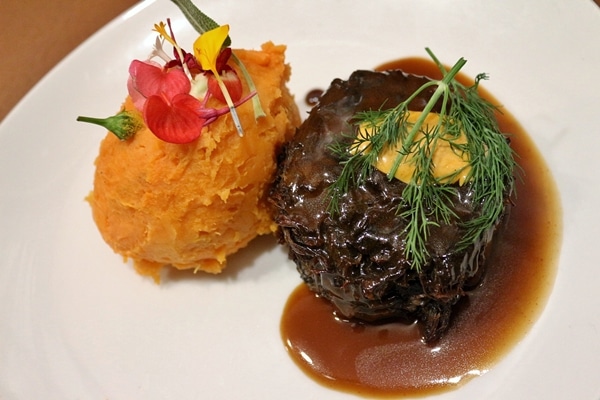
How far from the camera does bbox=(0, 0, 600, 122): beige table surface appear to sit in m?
4.34

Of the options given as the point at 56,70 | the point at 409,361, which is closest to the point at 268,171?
the point at 409,361

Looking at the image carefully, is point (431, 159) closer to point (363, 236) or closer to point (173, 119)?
point (363, 236)

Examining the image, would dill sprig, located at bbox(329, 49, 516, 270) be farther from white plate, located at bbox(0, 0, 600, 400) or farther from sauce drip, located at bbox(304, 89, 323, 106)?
sauce drip, located at bbox(304, 89, 323, 106)

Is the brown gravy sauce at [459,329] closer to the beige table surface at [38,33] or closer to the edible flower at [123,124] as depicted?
the edible flower at [123,124]

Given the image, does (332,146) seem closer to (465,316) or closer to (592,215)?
(465,316)

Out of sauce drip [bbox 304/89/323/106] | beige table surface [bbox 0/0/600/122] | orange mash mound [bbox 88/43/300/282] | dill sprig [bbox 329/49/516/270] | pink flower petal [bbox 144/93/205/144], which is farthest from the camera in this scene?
beige table surface [bbox 0/0/600/122]

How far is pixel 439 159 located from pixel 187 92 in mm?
1319

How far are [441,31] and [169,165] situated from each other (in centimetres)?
213

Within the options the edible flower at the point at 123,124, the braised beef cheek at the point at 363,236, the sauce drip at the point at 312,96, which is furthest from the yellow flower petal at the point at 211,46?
the sauce drip at the point at 312,96

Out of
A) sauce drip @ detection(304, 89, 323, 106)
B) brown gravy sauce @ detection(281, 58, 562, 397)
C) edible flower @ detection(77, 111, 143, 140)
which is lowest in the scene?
brown gravy sauce @ detection(281, 58, 562, 397)

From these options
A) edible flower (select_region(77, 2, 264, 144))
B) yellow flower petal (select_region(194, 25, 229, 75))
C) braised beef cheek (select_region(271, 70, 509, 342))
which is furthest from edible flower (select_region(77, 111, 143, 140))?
braised beef cheek (select_region(271, 70, 509, 342))

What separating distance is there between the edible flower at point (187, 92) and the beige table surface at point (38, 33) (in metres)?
1.83

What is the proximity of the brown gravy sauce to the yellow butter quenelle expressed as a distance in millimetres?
551

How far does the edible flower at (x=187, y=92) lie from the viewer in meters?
2.76
